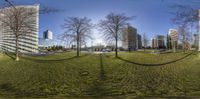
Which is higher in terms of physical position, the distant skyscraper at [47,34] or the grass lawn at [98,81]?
the distant skyscraper at [47,34]

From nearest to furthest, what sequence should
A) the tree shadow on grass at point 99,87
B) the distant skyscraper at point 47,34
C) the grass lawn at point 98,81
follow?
the tree shadow on grass at point 99,87 < the grass lawn at point 98,81 < the distant skyscraper at point 47,34

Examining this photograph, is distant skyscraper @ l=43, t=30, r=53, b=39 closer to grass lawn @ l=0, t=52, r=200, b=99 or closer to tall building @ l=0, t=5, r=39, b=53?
tall building @ l=0, t=5, r=39, b=53

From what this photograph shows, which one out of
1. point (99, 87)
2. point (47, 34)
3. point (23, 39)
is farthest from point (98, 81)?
point (23, 39)

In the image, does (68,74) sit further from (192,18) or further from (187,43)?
(187,43)

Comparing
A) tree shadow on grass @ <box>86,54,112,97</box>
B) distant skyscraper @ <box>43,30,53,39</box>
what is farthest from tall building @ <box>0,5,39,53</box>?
tree shadow on grass @ <box>86,54,112,97</box>

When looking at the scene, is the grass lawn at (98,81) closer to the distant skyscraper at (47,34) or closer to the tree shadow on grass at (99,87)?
the tree shadow on grass at (99,87)

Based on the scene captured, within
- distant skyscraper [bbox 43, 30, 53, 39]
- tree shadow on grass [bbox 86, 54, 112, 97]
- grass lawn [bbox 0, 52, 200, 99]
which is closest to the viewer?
tree shadow on grass [bbox 86, 54, 112, 97]

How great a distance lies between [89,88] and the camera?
14805 mm

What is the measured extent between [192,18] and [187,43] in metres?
34.7

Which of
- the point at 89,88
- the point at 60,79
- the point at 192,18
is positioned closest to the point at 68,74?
the point at 60,79

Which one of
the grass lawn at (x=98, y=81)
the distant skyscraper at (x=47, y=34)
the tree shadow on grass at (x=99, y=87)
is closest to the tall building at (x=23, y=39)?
the distant skyscraper at (x=47, y=34)

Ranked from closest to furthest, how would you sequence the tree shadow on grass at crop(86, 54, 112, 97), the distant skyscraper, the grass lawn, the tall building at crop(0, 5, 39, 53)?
the tree shadow on grass at crop(86, 54, 112, 97) < the grass lawn < the distant skyscraper < the tall building at crop(0, 5, 39, 53)

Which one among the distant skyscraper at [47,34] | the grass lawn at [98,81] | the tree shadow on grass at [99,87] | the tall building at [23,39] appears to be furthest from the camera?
the tall building at [23,39]

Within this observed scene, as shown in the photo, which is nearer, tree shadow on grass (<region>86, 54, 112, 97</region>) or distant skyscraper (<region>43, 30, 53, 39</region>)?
tree shadow on grass (<region>86, 54, 112, 97</region>)
